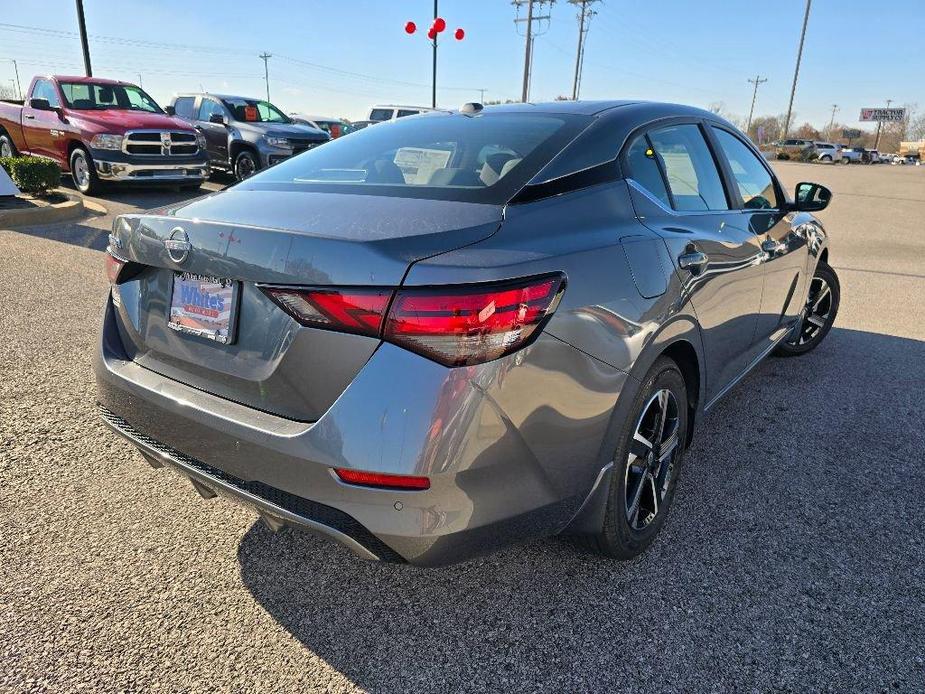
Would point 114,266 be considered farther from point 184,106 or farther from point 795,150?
point 795,150

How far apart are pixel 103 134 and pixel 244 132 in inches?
124

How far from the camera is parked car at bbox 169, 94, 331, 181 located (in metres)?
13.2

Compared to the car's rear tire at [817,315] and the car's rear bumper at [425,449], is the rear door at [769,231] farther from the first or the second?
the car's rear bumper at [425,449]

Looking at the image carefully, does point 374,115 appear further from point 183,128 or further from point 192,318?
point 192,318

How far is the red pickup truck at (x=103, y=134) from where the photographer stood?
1089 centimetres

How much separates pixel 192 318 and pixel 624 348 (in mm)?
1363

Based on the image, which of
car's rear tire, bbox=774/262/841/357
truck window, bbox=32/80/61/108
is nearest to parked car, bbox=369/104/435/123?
truck window, bbox=32/80/61/108

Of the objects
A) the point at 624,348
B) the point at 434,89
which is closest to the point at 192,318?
the point at 624,348

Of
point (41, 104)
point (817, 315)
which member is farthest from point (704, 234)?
point (41, 104)

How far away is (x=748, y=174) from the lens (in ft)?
12.1

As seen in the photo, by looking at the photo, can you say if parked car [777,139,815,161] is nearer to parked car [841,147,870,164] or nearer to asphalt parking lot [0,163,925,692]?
parked car [841,147,870,164]

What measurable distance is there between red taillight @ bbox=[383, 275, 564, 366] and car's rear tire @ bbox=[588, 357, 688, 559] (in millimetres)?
744

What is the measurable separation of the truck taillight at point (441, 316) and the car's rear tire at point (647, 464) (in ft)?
2.31

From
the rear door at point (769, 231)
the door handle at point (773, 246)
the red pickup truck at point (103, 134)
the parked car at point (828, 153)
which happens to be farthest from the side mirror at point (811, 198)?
the parked car at point (828, 153)
